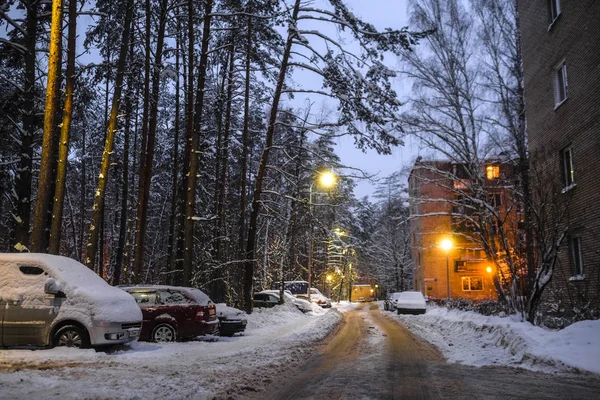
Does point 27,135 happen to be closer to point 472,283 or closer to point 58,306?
point 58,306

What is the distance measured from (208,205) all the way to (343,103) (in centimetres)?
1913

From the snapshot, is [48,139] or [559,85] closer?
[48,139]

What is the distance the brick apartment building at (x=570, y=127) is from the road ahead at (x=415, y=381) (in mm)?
4776

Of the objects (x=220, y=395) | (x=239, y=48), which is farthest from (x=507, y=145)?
(x=220, y=395)

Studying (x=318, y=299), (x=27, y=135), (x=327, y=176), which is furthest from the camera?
(x=318, y=299)

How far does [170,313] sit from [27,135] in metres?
7.50

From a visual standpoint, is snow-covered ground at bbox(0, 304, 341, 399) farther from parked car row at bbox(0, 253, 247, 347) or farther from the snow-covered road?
parked car row at bbox(0, 253, 247, 347)

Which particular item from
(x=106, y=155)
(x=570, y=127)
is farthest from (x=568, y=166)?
(x=106, y=155)

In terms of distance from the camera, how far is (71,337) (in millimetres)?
10406

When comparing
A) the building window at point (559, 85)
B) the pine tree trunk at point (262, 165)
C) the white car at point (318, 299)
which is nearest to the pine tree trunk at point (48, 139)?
the pine tree trunk at point (262, 165)

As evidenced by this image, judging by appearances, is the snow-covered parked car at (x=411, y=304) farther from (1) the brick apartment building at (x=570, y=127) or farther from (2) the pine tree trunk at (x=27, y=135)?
(2) the pine tree trunk at (x=27, y=135)

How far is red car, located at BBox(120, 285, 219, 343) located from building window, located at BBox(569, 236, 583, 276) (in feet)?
39.4

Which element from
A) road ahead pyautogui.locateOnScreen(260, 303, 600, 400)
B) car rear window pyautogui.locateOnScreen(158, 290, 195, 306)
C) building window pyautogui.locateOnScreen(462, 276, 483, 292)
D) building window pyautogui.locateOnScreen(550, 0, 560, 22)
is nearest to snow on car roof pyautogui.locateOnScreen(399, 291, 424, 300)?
building window pyautogui.locateOnScreen(462, 276, 483, 292)

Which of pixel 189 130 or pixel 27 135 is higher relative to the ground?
pixel 189 130
